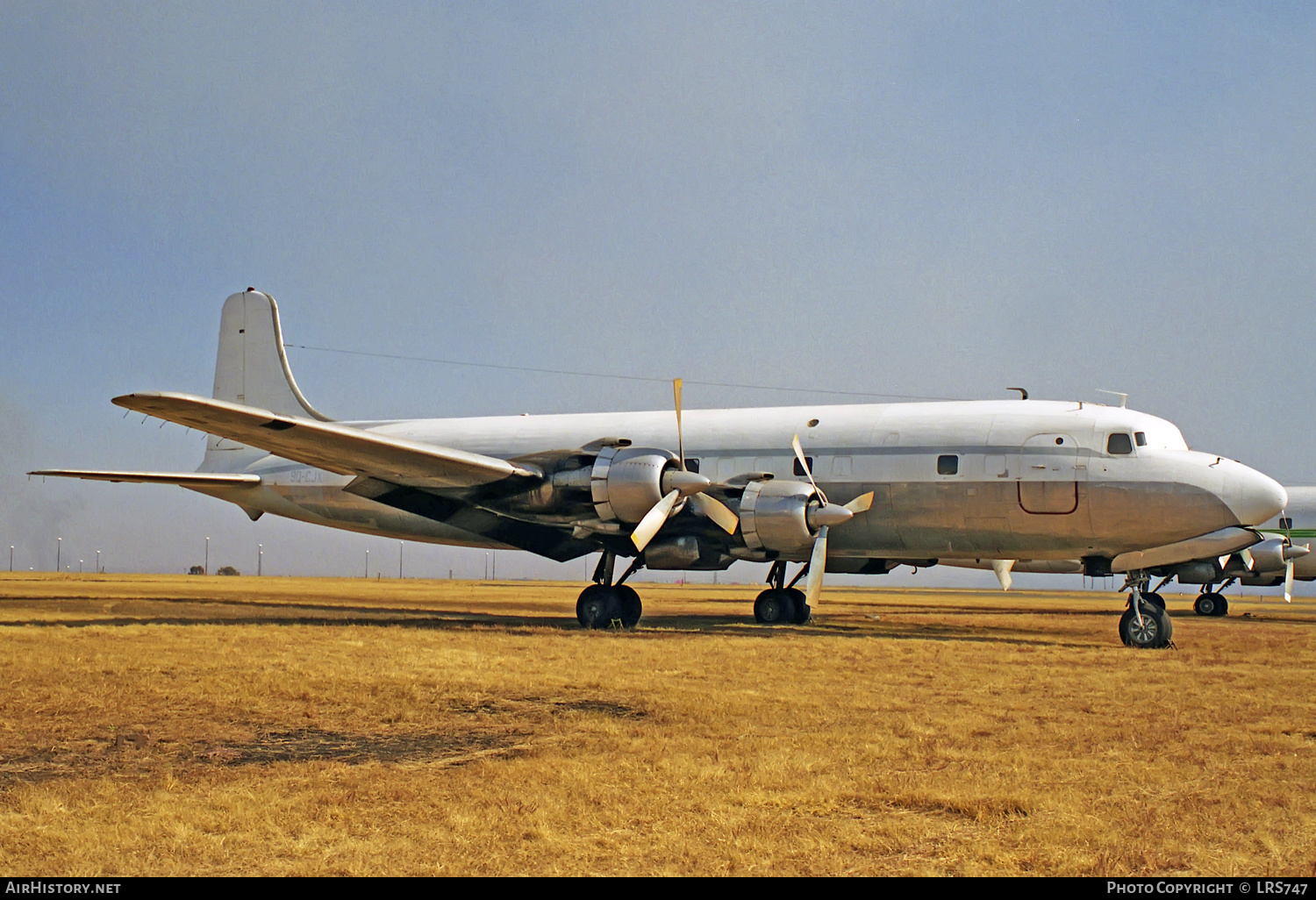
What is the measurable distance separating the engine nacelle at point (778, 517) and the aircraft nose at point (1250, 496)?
6.67 metres

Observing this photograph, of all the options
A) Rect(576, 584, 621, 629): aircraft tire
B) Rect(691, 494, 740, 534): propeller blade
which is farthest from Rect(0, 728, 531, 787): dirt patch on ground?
Rect(576, 584, 621, 629): aircraft tire

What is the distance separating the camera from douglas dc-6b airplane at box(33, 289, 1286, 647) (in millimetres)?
17734

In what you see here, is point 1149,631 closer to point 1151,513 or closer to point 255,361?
point 1151,513

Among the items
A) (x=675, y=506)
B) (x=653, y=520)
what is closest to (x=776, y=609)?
(x=675, y=506)

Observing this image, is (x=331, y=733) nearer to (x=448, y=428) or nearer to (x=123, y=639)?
(x=123, y=639)

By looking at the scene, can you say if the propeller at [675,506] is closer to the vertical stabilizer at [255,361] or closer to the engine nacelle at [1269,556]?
the vertical stabilizer at [255,361]

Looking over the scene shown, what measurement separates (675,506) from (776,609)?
6234mm

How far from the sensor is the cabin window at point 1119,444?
18.1 m

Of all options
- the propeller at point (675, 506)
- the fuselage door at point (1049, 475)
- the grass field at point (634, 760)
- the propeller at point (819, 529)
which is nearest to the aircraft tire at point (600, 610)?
the propeller at point (675, 506)

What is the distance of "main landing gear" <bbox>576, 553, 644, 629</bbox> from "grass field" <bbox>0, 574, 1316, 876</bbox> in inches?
172

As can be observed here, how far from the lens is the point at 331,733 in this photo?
8.20 m

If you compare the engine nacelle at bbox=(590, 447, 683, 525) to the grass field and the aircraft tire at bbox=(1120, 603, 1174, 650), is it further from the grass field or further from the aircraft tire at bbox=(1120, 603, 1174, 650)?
the aircraft tire at bbox=(1120, 603, 1174, 650)

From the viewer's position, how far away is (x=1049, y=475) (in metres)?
18.4

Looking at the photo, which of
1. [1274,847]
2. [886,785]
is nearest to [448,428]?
[886,785]
